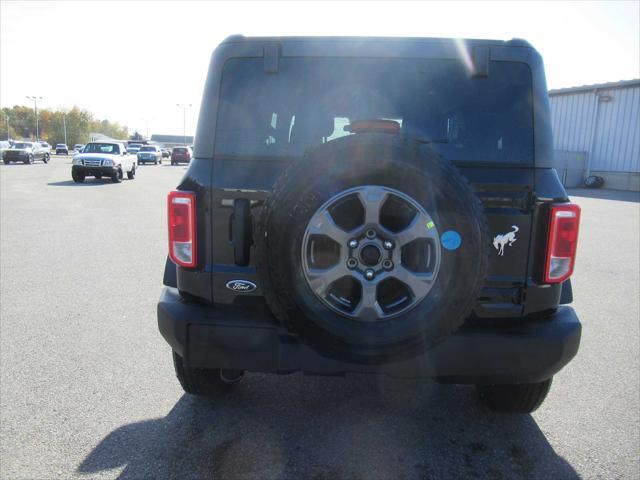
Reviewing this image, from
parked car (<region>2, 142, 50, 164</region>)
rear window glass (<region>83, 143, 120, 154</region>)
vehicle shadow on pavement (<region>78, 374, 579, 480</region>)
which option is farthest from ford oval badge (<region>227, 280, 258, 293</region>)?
parked car (<region>2, 142, 50, 164</region>)

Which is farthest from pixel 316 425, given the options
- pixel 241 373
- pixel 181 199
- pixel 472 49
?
pixel 472 49

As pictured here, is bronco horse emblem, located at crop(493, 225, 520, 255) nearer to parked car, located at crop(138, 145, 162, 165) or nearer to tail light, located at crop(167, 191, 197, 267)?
tail light, located at crop(167, 191, 197, 267)

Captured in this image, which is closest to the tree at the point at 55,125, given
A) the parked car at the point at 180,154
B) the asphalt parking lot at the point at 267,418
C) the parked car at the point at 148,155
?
the parked car at the point at 148,155

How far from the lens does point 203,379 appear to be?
10.0 feet

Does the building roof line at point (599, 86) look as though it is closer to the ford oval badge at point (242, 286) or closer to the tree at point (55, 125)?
the ford oval badge at point (242, 286)

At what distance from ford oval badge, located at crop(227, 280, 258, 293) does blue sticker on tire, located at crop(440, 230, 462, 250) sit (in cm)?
96

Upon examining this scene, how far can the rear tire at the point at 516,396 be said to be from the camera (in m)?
2.91

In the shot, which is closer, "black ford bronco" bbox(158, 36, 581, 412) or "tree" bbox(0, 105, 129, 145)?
"black ford bronco" bbox(158, 36, 581, 412)

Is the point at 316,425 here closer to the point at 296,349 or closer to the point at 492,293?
the point at 296,349

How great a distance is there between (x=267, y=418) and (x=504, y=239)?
171 cm

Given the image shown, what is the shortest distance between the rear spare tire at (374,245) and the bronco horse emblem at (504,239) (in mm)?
309

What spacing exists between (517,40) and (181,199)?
1889 millimetres

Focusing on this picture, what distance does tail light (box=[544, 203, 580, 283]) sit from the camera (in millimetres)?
2396

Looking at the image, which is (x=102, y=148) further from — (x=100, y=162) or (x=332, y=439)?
(x=332, y=439)
